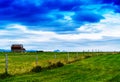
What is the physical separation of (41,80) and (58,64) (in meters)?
14.6

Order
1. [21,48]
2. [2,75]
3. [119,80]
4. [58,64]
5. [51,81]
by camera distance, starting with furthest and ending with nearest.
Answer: [21,48] → [58,64] → [2,75] → [51,81] → [119,80]

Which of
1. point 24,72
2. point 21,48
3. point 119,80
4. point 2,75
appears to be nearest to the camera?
point 119,80

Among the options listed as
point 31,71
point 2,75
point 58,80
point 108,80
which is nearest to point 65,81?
point 58,80

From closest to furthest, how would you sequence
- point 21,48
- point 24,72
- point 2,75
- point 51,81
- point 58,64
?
1. point 51,81
2. point 2,75
3. point 24,72
4. point 58,64
5. point 21,48

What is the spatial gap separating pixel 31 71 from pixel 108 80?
1192 cm

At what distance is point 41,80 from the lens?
2511cm

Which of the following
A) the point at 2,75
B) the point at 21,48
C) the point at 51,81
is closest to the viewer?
the point at 51,81

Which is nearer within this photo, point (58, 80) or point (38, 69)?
point (58, 80)

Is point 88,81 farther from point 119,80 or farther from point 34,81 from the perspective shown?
point 34,81

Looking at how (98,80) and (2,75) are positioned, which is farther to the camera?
(2,75)

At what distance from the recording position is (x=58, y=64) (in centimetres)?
3966

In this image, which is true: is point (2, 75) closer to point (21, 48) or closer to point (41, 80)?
point (41, 80)

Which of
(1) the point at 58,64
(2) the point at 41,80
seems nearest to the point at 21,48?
(1) the point at 58,64

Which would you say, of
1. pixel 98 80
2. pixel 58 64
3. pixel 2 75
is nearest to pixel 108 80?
pixel 98 80
